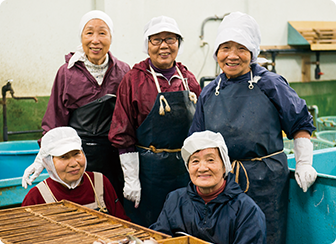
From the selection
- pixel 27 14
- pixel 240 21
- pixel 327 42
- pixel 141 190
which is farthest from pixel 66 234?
pixel 327 42

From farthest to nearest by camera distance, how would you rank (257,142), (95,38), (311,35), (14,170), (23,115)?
(311,35)
(23,115)
(14,170)
(95,38)
(257,142)

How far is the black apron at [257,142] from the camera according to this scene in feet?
7.39

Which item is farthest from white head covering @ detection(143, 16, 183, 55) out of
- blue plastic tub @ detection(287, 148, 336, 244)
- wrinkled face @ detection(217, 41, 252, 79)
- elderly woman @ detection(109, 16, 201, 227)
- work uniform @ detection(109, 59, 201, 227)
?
blue plastic tub @ detection(287, 148, 336, 244)

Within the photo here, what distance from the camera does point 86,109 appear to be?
283 centimetres

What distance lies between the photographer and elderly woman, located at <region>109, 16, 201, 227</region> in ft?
8.80

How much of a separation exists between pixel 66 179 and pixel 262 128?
3.95ft

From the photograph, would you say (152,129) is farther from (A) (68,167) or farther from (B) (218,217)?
(B) (218,217)

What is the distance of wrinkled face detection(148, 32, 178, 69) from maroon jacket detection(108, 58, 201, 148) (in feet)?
0.35

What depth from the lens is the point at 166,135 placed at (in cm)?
272

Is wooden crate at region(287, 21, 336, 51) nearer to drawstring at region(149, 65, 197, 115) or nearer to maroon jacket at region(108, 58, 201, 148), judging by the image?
drawstring at region(149, 65, 197, 115)

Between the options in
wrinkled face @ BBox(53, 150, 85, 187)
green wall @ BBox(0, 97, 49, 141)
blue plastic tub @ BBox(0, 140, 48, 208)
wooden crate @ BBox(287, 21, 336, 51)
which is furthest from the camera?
wooden crate @ BBox(287, 21, 336, 51)

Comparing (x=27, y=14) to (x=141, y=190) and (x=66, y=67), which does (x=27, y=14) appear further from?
(x=141, y=190)

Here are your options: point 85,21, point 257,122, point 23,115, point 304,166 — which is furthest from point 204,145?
point 23,115

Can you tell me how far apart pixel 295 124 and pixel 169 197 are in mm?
858
